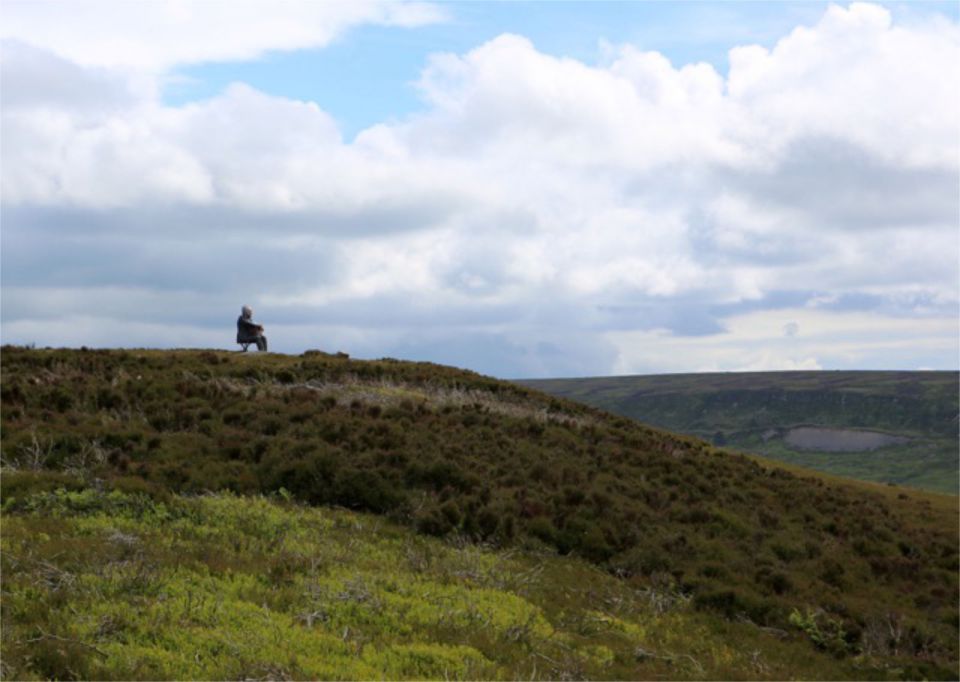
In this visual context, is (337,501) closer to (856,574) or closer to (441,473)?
(441,473)

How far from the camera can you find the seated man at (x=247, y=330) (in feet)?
138

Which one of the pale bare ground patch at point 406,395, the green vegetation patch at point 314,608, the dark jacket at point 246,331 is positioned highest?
the dark jacket at point 246,331

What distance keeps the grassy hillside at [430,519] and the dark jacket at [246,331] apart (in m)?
4.62

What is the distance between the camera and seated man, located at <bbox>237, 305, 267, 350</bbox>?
42.0 metres

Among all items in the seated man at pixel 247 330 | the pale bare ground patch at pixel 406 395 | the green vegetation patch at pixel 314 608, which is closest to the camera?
the green vegetation patch at pixel 314 608

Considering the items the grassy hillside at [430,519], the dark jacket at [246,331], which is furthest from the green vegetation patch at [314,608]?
the dark jacket at [246,331]

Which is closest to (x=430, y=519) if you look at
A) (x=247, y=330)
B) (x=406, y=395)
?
(x=406, y=395)

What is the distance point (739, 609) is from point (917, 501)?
27.8 meters

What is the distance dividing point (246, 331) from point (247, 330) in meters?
0.07

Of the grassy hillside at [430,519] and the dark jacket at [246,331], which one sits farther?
the dark jacket at [246,331]

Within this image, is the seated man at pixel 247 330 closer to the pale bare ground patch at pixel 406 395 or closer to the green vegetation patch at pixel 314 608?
the pale bare ground patch at pixel 406 395

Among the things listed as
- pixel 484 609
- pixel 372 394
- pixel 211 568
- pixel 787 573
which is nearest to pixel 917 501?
pixel 787 573

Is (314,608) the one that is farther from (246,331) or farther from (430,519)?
(246,331)

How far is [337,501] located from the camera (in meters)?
21.4
